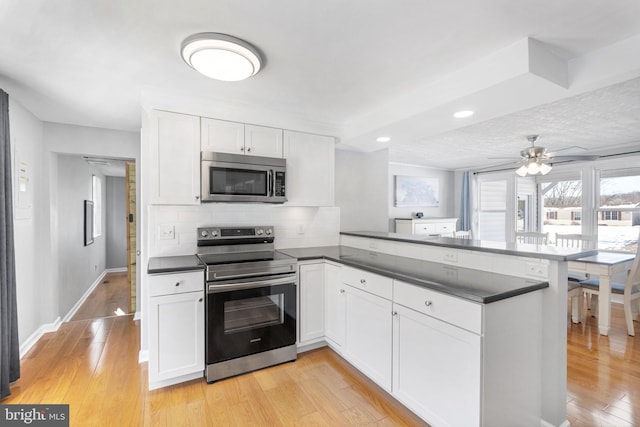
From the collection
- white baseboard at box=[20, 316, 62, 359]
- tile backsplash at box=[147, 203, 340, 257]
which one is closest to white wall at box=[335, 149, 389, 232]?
tile backsplash at box=[147, 203, 340, 257]

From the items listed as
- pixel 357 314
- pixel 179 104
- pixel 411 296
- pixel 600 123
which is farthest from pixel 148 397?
pixel 600 123

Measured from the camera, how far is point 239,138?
9.37 ft

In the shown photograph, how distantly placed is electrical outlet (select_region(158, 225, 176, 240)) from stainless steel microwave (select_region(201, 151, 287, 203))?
463mm

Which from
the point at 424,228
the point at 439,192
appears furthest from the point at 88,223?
the point at 439,192

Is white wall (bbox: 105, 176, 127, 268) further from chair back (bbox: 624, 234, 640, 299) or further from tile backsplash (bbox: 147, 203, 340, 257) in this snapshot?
chair back (bbox: 624, 234, 640, 299)

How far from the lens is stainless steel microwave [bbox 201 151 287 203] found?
8.75ft

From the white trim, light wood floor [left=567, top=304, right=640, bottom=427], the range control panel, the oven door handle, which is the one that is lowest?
light wood floor [left=567, top=304, right=640, bottom=427]

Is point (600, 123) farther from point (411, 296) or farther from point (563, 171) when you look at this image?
point (411, 296)

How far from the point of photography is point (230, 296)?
2.41 metres

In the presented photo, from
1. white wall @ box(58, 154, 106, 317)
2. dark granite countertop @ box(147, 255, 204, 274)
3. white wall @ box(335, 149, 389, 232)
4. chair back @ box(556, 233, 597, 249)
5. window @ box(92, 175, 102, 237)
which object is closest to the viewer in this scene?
dark granite countertop @ box(147, 255, 204, 274)

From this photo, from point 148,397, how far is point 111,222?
18.8ft

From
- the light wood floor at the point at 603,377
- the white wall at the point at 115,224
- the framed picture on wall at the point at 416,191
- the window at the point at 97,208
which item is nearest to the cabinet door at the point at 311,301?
the light wood floor at the point at 603,377

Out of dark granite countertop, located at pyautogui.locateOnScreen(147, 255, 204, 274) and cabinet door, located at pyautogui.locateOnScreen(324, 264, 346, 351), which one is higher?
dark granite countertop, located at pyautogui.locateOnScreen(147, 255, 204, 274)

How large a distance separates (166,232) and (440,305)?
239 centimetres
